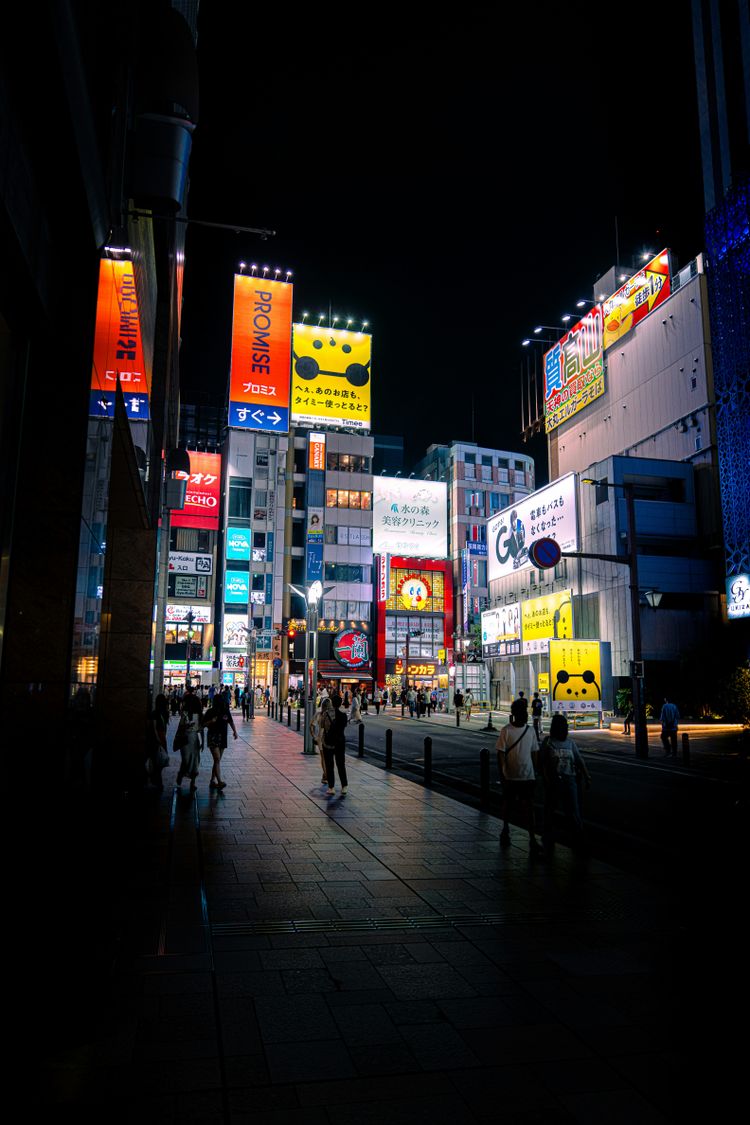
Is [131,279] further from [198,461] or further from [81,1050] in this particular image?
[198,461]

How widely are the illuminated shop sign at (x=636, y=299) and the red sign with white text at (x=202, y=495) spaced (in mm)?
40595

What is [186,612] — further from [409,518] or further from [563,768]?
[563,768]

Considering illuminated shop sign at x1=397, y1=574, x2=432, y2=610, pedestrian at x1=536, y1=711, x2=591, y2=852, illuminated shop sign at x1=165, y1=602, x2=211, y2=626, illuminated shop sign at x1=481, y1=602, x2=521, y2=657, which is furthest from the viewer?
illuminated shop sign at x1=397, y1=574, x2=432, y2=610

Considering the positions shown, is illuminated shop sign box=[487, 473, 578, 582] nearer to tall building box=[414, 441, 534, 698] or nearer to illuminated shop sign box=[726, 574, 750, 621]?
illuminated shop sign box=[726, 574, 750, 621]

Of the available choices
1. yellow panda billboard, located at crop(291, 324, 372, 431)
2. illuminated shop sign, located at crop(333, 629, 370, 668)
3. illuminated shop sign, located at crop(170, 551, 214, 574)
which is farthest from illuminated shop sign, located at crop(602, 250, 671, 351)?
illuminated shop sign, located at crop(170, 551, 214, 574)

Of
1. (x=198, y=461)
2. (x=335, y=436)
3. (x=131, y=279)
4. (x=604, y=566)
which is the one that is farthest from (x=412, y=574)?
(x=131, y=279)

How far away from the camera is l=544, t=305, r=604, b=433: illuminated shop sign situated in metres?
65.8

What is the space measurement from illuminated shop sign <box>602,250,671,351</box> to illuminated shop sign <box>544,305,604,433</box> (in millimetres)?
1118

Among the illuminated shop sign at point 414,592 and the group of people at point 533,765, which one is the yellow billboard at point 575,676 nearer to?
the group of people at point 533,765

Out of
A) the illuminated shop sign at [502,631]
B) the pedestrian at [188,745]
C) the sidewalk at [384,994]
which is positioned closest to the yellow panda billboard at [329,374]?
the illuminated shop sign at [502,631]

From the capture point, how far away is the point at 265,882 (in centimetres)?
800

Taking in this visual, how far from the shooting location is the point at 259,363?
183ft

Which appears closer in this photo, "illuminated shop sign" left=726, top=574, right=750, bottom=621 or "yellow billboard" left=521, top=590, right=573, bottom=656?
"illuminated shop sign" left=726, top=574, right=750, bottom=621

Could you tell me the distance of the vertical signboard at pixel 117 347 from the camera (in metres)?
8.02
